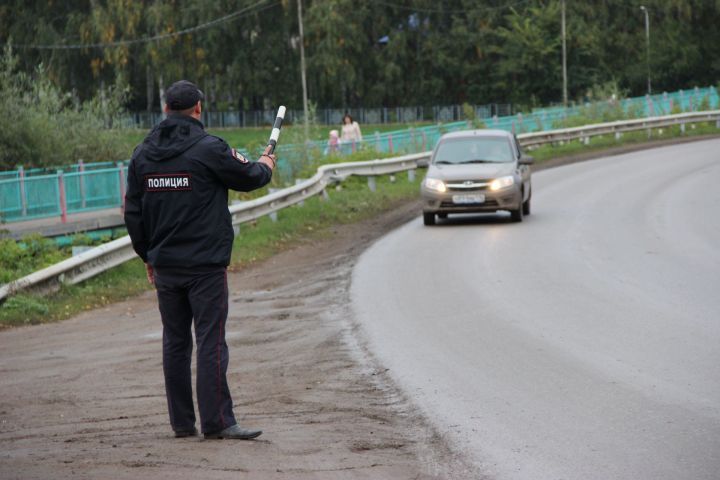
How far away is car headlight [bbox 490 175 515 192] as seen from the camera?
2198 centimetres

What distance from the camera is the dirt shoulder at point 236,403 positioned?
621 centimetres

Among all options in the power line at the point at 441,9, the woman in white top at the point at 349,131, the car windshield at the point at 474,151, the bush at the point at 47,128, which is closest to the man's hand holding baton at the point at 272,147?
the car windshield at the point at 474,151

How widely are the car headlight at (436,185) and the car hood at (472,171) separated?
0.08m

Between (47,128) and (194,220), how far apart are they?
27.1m

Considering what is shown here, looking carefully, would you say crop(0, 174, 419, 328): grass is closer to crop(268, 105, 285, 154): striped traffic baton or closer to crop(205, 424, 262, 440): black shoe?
crop(268, 105, 285, 154): striped traffic baton

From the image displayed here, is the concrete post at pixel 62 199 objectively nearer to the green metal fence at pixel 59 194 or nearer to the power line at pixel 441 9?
the green metal fence at pixel 59 194

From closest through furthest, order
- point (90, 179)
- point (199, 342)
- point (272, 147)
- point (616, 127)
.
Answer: point (199, 342), point (272, 147), point (90, 179), point (616, 127)

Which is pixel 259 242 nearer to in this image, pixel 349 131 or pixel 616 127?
pixel 349 131

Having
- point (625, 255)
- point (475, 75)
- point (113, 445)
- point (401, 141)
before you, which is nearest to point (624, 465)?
point (113, 445)

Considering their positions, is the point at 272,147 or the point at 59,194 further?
the point at 59,194

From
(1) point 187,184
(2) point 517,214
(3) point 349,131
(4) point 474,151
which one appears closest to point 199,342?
(1) point 187,184

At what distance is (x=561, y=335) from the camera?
1088cm

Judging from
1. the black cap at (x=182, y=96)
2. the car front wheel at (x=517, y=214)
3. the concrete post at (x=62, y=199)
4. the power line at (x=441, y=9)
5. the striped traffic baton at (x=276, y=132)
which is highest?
the power line at (x=441, y=9)

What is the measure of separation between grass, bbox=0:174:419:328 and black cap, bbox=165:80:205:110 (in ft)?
23.6
